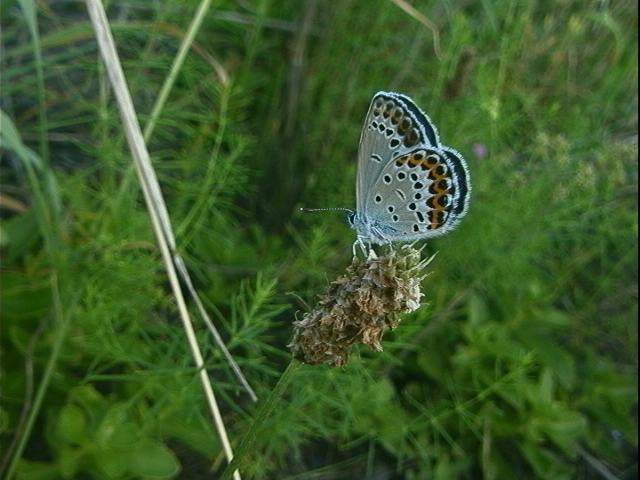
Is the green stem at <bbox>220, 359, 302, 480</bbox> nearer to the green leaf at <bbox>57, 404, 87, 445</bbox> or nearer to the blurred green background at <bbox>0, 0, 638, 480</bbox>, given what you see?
the blurred green background at <bbox>0, 0, 638, 480</bbox>

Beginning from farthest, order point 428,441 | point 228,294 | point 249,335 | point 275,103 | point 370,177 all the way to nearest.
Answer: point 275,103 → point 428,441 → point 228,294 → point 249,335 → point 370,177

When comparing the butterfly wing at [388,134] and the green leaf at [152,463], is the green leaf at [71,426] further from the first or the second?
the butterfly wing at [388,134]

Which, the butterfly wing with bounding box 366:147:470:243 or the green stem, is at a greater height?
the butterfly wing with bounding box 366:147:470:243

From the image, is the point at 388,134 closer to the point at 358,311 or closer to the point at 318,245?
the point at 358,311

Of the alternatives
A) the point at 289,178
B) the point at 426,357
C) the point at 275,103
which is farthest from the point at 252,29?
the point at 426,357

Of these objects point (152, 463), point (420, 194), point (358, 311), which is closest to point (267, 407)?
point (358, 311)

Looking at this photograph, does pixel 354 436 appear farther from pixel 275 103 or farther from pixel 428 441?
pixel 275 103

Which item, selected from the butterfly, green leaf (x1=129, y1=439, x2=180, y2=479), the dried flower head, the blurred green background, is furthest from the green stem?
green leaf (x1=129, y1=439, x2=180, y2=479)
